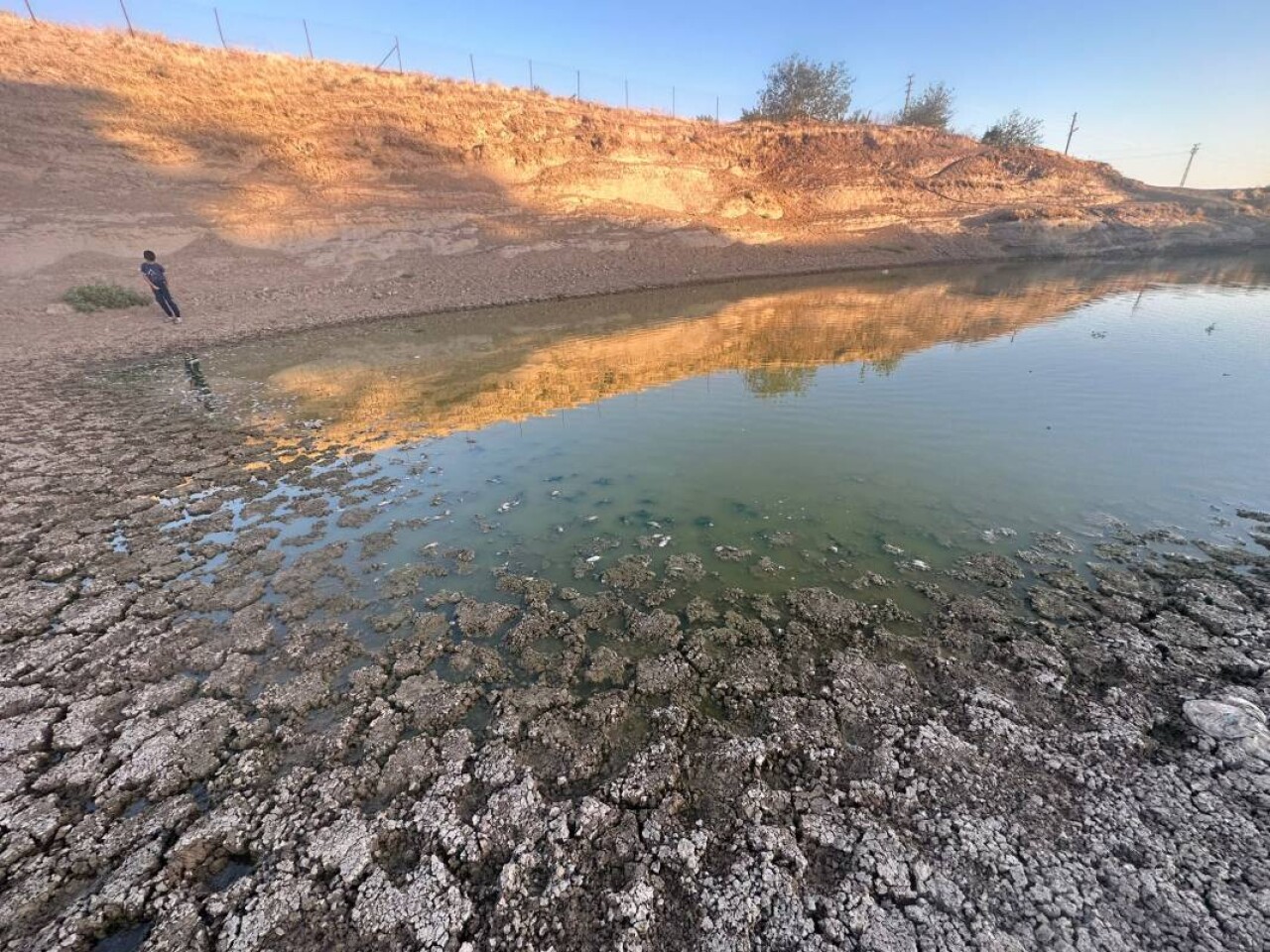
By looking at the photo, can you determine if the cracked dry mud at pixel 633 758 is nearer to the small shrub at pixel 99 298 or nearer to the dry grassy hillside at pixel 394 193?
the small shrub at pixel 99 298

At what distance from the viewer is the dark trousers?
14.9 m

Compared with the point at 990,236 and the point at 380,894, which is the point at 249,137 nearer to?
the point at 380,894

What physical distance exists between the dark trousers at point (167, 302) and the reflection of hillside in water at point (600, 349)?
11.9 feet

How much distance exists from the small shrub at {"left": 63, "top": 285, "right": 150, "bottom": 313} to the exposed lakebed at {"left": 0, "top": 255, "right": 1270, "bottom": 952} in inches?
349

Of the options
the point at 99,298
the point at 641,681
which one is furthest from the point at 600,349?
the point at 99,298

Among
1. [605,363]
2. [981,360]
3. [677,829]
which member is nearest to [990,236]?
[981,360]

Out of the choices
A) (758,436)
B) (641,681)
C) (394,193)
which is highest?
(394,193)

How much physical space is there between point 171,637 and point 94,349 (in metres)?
14.0

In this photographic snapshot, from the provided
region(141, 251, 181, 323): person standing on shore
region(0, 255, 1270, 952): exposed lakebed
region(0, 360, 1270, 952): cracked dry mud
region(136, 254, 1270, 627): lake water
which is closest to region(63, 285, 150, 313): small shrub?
region(141, 251, 181, 323): person standing on shore

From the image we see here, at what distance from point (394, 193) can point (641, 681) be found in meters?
26.4

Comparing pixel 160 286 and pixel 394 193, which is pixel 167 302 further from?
pixel 394 193

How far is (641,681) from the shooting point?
159 inches

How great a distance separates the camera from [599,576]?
17.5 ft

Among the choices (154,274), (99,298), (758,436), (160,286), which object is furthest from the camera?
(99,298)
